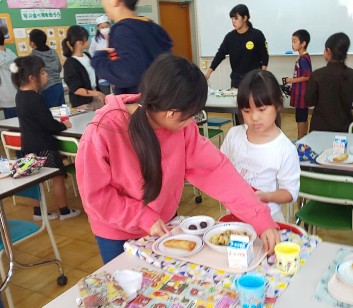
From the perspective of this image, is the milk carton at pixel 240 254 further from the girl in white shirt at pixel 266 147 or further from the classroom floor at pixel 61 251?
the classroom floor at pixel 61 251

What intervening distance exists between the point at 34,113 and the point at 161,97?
2273mm

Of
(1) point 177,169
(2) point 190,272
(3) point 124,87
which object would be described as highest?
(3) point 124,87

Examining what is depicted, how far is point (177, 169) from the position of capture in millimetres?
1339

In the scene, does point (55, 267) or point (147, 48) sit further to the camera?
point (55, 267)

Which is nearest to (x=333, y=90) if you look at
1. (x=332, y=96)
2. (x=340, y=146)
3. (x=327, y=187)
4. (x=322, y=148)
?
(x=332, y=96)

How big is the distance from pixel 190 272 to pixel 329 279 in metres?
0.36

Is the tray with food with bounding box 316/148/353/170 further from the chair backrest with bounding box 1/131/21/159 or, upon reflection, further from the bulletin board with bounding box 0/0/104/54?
the bulletin board with bounding box 0/0/104/54

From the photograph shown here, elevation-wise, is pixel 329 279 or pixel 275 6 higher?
pixel 275 6

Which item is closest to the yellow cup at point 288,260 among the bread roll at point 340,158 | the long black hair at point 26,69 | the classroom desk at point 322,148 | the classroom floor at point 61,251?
the classroom desk at point 322,148

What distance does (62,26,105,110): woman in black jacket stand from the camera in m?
4.09

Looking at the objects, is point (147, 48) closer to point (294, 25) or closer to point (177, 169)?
point (177, 169)

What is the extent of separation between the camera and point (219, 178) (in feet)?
4.50

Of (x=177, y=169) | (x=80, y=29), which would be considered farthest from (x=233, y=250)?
(x=80, y=29)

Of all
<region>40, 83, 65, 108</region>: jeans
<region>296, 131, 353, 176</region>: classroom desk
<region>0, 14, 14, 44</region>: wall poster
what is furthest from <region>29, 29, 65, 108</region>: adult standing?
<region>296, 131, 353, 176</region>: classroom desk
